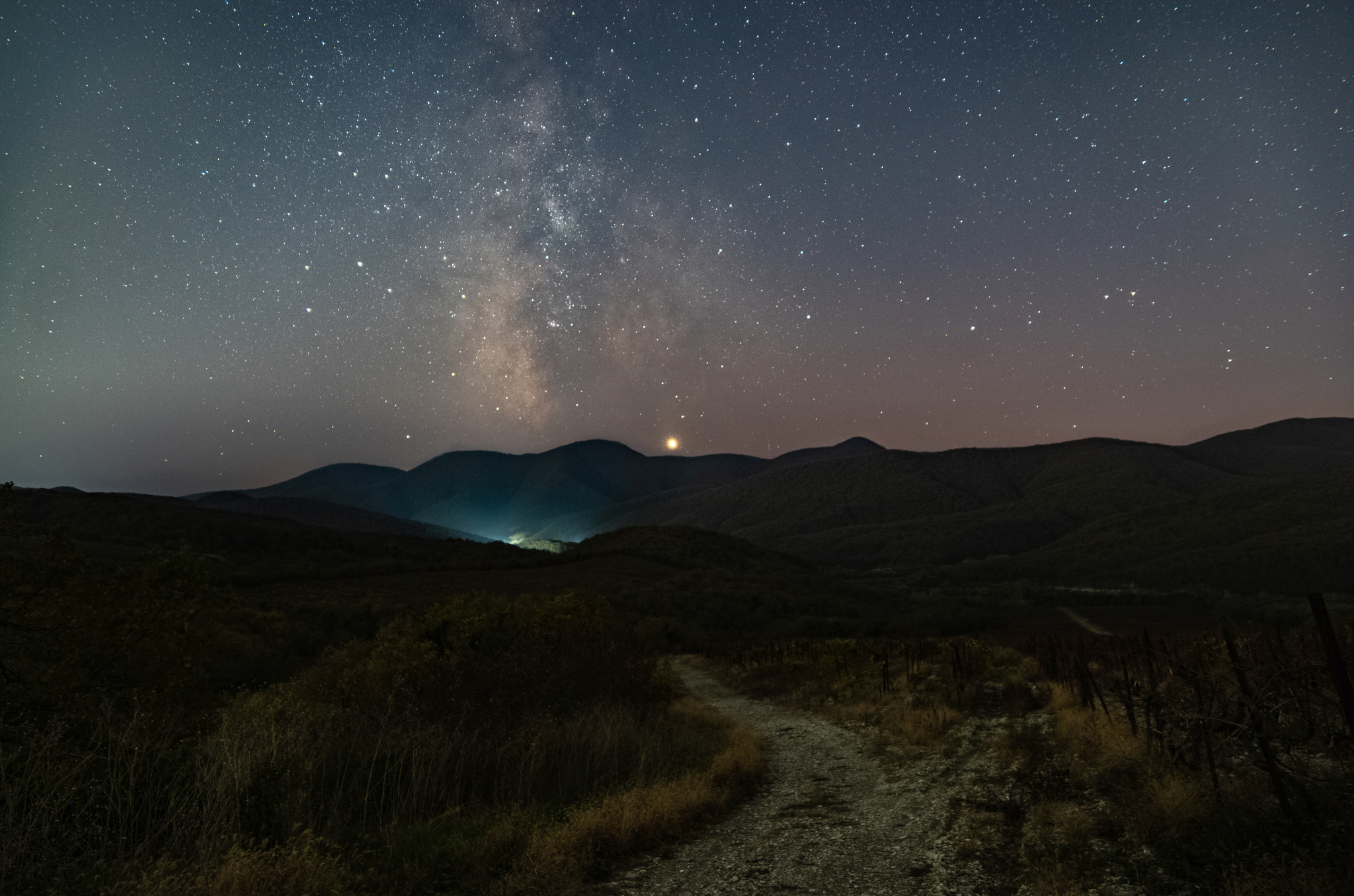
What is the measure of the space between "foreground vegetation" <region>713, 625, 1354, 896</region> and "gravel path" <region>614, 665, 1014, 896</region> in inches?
17.4

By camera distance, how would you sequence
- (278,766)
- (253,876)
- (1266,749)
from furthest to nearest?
(278,766) < (1266,749) < (253,876)

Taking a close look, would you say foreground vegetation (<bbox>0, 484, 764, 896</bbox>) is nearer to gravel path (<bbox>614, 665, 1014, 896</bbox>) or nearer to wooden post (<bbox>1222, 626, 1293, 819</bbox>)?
gravel path (<bbox>614, 665, 1014, 896</bbox>)

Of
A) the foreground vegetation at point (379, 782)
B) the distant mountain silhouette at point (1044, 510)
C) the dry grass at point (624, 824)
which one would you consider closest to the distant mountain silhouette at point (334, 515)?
the distant mountain silhouette at point (1044, 510)

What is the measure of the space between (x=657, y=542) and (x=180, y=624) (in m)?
92.1

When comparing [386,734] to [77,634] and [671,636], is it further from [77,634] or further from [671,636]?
[671,636]

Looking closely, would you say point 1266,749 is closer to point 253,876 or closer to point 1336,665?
point 1336,665

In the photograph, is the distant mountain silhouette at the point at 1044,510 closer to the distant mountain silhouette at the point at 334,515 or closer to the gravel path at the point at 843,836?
the distant mountain silhouette at the point at 334,515

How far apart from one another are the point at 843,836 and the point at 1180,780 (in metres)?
4.59

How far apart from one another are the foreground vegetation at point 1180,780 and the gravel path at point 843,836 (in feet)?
1.45

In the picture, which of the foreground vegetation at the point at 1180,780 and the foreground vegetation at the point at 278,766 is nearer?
the foreground vegetation at the point at 278,766

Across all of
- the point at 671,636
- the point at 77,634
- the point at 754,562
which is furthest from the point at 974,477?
the point at 77,634

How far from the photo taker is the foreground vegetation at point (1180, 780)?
6.44m

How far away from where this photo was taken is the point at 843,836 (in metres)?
9.98

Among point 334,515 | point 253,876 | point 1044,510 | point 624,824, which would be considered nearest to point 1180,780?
point 624,824
